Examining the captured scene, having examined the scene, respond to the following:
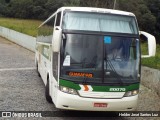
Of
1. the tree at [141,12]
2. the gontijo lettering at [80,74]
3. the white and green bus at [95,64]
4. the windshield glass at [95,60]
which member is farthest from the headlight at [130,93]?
the tree at [141,12]

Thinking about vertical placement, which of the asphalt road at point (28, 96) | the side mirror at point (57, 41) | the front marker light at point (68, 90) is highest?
the side mirror at point (57, 41)

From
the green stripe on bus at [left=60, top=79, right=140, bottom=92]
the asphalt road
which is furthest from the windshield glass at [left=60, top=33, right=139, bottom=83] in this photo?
the asphalt road

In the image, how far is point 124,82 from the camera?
7789mm

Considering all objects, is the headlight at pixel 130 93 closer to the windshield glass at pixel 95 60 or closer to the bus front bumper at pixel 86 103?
the bus front bumper at pixel 86 103

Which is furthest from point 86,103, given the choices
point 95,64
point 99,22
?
point 99,22

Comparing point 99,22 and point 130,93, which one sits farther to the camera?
point 99,22

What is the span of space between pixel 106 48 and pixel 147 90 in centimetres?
480

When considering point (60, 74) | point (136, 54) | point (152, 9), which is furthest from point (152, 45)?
point (152, 9)

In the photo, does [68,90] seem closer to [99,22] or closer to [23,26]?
[99,22]

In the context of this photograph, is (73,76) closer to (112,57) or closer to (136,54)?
(112,57)

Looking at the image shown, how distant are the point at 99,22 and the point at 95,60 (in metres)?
1.02

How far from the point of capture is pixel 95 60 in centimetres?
781

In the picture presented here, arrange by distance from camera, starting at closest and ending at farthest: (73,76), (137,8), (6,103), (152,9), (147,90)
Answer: (73,76) < (6,103) < (147,90) < (137,8) < (152,9)

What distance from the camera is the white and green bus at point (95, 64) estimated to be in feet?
25.1
